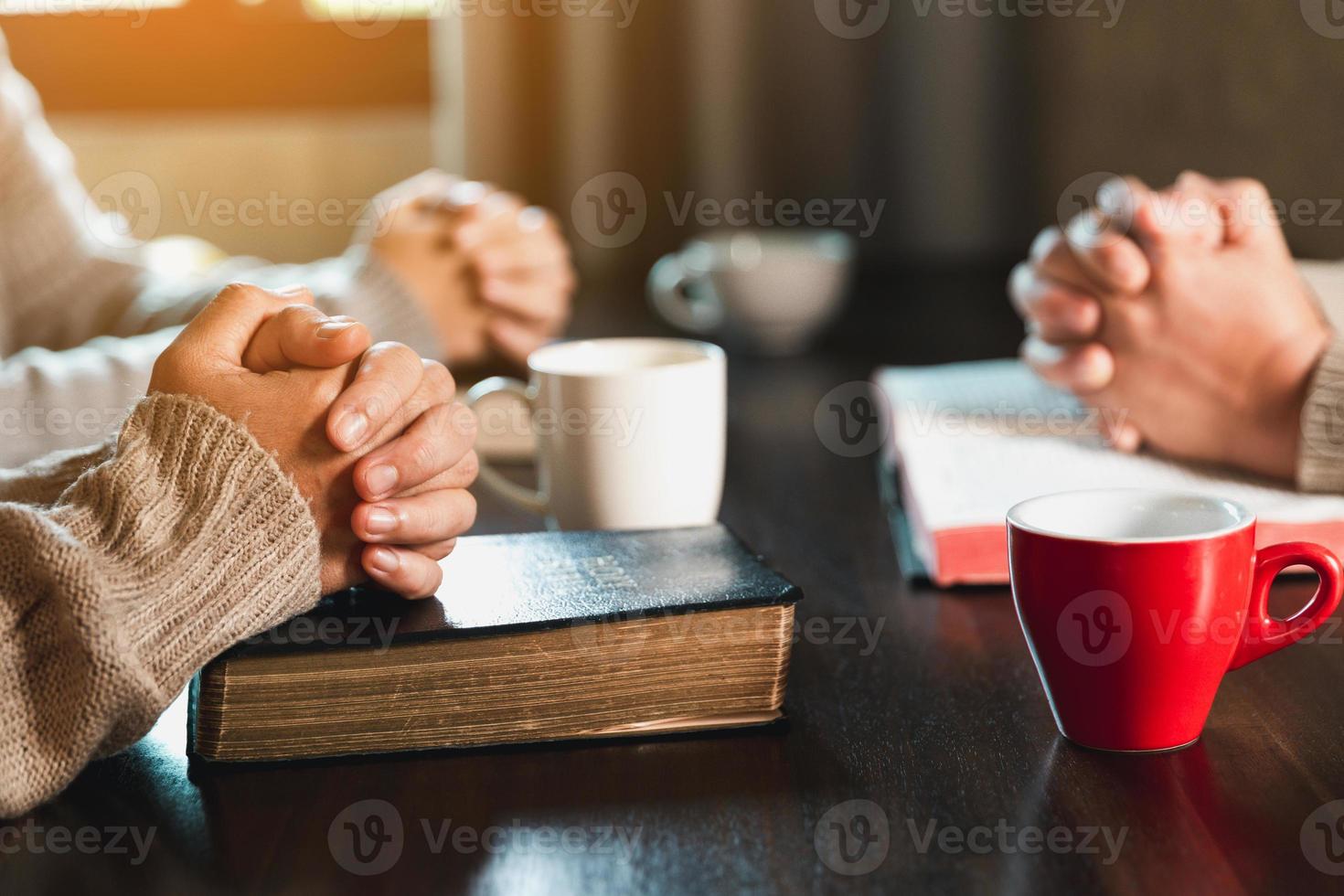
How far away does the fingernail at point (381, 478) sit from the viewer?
0.51 m

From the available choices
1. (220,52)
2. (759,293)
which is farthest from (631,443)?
(220,52)

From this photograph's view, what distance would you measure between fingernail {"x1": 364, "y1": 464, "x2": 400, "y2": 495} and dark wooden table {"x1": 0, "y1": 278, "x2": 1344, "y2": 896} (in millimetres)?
110

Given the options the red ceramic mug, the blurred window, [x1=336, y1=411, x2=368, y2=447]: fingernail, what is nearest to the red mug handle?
the red ceramic mug

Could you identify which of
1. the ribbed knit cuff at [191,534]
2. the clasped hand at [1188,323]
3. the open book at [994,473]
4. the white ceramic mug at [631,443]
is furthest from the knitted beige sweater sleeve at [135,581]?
the clasped hand at [1188,323]

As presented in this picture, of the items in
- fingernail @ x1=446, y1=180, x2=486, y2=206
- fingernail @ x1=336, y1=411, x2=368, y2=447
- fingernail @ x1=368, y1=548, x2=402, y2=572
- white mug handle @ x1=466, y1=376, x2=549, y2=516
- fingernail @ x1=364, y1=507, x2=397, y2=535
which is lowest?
white mug handle @ x1=466, y1=376, x2=549, y2=516

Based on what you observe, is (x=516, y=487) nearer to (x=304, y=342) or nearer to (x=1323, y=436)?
(x=304, y=342)

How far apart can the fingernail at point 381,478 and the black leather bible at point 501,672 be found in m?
0.05

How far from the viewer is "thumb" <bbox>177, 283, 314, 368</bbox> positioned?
0.53 meters

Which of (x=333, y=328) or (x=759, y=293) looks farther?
(x=759, y=293)

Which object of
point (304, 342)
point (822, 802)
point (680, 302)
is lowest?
point (680, 302)

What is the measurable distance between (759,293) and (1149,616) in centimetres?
100

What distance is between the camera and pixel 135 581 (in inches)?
18.0

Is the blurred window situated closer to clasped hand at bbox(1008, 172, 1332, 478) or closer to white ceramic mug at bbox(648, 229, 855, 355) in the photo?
white ceramic mug at bbox(648, 229, 855, 355)

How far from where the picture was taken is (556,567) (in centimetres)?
55
